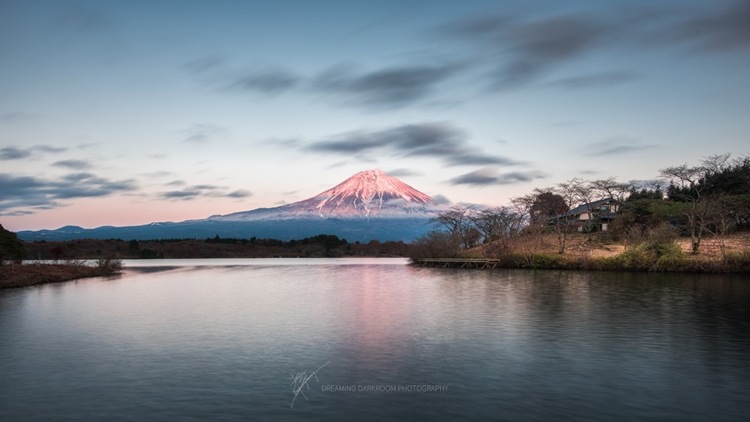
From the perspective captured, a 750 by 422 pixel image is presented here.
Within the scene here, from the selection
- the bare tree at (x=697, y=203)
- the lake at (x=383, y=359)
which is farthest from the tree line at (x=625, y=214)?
the lake at (x=383, y=359)

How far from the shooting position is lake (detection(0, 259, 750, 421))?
14.0 m

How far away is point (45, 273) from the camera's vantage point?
204ft

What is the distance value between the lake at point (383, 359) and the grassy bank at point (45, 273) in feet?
64.5

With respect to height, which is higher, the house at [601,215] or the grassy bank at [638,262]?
the house at [601,215]

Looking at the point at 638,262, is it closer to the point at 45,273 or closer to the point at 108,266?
the point at 45,273

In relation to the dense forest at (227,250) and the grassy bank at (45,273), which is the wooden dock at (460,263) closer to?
the grassy bank at (45,273)

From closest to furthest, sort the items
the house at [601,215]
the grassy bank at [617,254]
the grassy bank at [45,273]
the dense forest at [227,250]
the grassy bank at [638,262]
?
the grassy bank at [45,273], the grassy bank at [638,262], the grassy bank at [617,254], the house at [601,215], the dense forest at [227,250]

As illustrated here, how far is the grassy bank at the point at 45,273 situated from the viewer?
54688mm

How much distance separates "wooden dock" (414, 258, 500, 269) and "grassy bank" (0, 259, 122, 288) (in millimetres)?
50190

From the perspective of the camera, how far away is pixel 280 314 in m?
32.2

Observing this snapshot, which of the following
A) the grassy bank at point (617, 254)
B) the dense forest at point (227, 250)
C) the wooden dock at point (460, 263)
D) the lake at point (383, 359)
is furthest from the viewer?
the dense forest at point (227, 250)

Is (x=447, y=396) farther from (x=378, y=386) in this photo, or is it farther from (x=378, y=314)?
(x=378, y=314)
